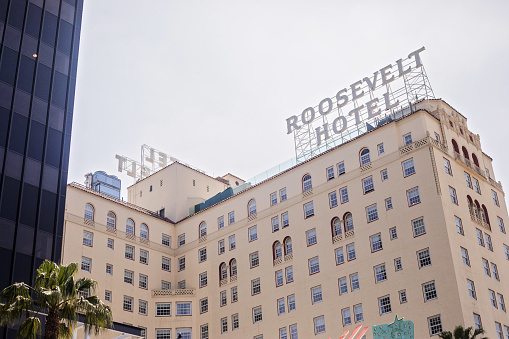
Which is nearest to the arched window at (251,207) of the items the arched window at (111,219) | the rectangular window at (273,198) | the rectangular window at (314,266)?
the rectangular window at (273,198)

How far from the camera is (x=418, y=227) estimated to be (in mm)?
73188

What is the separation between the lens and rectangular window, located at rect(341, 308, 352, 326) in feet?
245

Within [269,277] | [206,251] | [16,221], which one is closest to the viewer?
[16,221]

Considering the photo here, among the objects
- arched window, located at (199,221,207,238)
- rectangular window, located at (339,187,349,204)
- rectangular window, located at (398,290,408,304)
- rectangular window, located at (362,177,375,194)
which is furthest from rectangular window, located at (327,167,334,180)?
arched window, located at (199,221,207,238)

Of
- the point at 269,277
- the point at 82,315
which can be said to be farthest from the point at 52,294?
the point at 269,277

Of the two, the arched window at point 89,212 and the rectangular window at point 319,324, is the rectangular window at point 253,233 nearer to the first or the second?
the rectangular window at point 319,324

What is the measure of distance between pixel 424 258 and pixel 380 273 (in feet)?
17.2

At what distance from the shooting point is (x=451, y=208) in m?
73.8

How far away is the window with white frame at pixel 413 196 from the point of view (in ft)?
244

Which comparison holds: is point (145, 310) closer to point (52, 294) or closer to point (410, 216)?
point (410, 216)

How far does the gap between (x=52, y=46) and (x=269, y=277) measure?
38.4 m

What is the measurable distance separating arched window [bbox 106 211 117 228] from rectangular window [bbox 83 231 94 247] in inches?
142

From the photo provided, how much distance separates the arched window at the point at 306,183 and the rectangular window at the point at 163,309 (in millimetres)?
23099

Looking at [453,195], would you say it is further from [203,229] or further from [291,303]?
[203,229]
